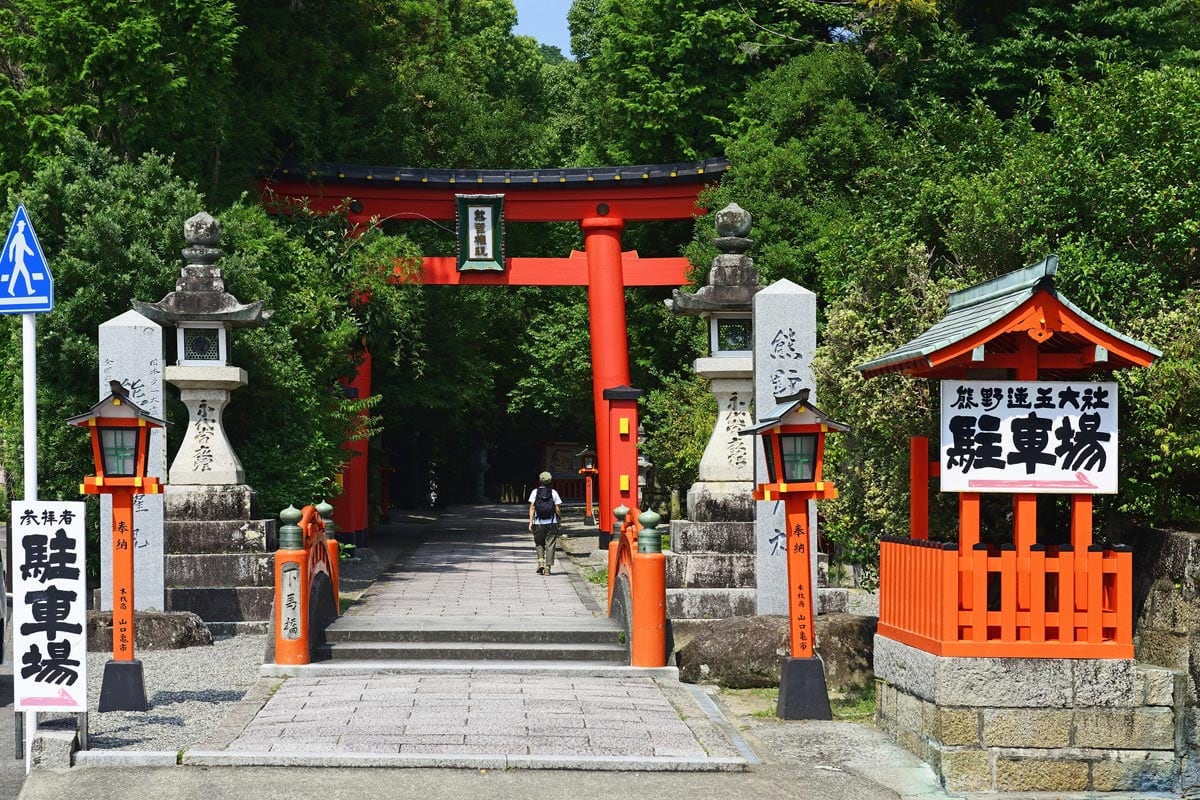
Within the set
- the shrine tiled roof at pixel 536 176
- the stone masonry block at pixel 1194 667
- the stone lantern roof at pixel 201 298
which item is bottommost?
the stone masonry block at pixel 1194 667

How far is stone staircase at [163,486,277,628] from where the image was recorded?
50.3 ft

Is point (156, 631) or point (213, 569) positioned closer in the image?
point (156, 631)

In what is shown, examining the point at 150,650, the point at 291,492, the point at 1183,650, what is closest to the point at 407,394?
the point at 291,492

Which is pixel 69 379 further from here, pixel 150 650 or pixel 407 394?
pixel 407 394

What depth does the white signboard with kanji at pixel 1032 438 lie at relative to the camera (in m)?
8.93

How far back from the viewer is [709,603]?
15055 mm

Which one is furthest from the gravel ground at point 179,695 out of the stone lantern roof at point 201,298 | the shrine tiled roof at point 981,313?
the shrine tiled roof at point 981,313

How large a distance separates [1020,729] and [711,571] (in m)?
6.66

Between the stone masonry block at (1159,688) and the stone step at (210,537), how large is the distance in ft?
32.9

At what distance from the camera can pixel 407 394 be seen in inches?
1227

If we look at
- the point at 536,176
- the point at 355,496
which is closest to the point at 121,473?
the point at 355,496

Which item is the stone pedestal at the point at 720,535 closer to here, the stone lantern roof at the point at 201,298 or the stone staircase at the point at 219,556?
the stone staircase at the point at 219,556

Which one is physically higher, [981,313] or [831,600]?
[981,313]

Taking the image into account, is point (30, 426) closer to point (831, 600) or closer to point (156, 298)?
point (831, 600)
